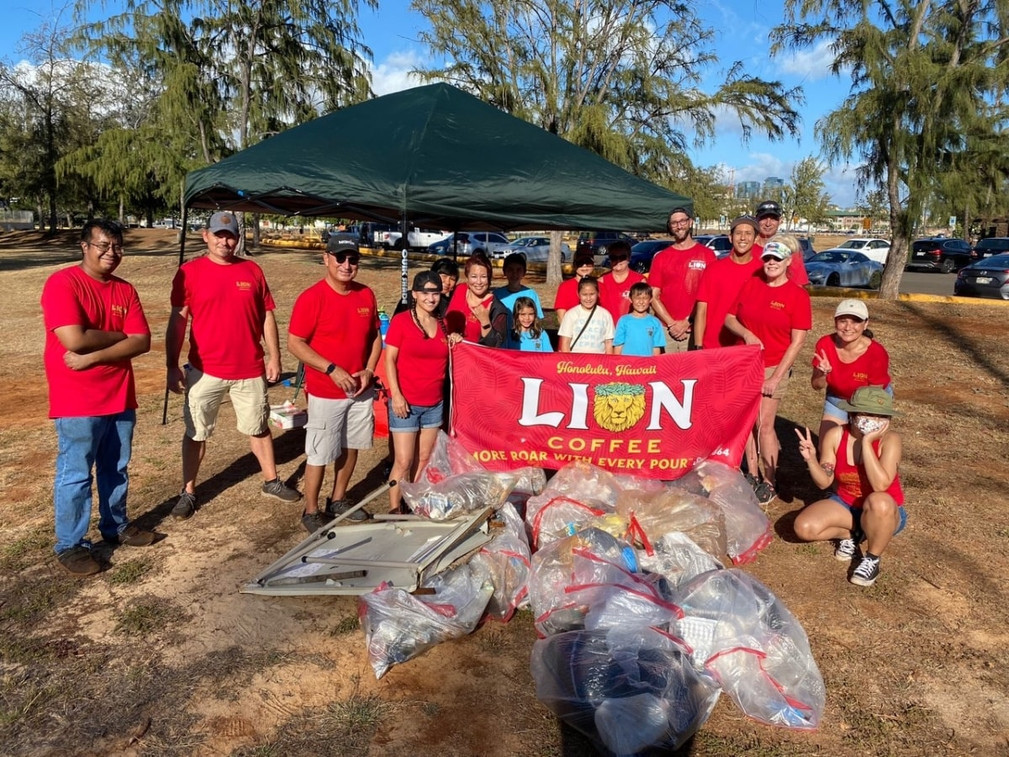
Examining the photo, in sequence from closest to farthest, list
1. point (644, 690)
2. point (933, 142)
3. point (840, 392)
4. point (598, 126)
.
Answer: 1. point (644, 690)
2. point (840, 392)
3. point (933, 142)
4. point (598, 126)

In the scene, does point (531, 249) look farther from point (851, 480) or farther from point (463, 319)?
point (851, 480)

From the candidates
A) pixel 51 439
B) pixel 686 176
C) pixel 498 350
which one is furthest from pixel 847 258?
pixel 51 439

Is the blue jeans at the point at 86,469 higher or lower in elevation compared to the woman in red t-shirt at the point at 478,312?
lower

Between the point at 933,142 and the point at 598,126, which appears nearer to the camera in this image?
the point at 933,142

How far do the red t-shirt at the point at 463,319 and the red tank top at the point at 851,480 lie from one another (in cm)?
241

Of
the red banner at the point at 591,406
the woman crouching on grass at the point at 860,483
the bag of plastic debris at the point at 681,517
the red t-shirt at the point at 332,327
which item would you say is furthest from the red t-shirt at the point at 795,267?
the red t-shirt at the point at 332,327

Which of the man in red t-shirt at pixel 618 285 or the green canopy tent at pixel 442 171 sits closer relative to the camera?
the green canopy tent at pixel 442 171

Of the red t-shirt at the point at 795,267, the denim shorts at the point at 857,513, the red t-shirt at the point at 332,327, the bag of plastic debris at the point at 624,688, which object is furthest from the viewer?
the red t-shirt at the point at 795,267

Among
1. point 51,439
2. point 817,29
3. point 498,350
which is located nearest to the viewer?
Answer: point 498,350

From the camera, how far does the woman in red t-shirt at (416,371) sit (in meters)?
4.25

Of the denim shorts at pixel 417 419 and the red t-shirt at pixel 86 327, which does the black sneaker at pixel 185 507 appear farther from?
the denim shorts at pixel 417 419

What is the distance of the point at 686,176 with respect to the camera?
17.9 meters

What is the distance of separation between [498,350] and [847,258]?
20447mm

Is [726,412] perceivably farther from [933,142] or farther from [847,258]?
[847,258]
